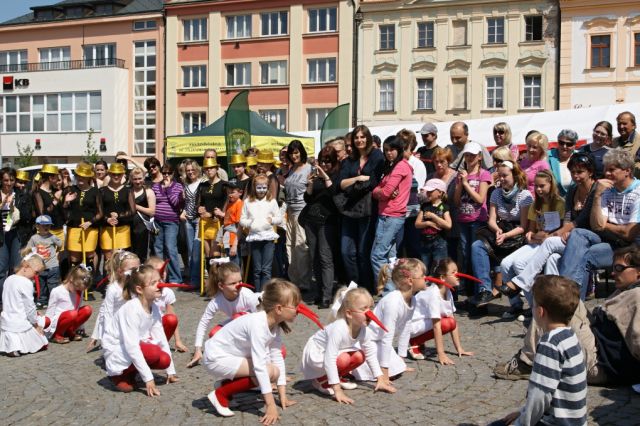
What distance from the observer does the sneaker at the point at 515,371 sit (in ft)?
23.0

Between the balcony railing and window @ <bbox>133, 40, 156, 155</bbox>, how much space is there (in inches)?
57.9

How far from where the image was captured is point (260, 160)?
1234 cm

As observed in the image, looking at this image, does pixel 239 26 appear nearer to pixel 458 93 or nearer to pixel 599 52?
pixel 458 93

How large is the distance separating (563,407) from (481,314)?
5068 millimetres

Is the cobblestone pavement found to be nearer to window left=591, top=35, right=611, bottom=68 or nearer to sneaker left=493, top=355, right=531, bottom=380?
sneaker left=493, top=355, right=531, bottom=380

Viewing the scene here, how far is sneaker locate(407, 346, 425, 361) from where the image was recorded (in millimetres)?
7895

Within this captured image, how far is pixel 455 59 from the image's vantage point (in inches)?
1724

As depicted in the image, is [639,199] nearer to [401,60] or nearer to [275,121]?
[401,60]

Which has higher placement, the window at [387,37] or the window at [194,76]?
the window at [387,37]

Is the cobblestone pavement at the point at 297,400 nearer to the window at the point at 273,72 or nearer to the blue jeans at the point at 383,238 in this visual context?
the blue jeans at the point at 383,238

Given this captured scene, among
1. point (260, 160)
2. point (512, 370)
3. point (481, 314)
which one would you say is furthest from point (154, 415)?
point (260, 160)

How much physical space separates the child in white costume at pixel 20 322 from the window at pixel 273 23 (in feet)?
133

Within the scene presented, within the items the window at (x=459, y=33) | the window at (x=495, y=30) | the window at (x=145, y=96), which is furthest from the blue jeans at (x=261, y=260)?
the window at (x=145, y=96)

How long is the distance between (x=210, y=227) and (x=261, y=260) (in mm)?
1697
